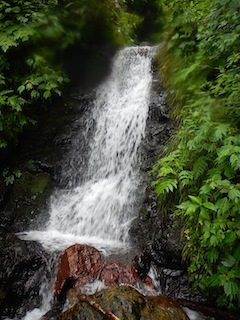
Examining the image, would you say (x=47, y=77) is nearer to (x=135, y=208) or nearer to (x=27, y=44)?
(x=27, y=44)

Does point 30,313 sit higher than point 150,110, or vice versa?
point 150,110

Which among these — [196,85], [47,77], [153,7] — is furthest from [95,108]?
[153,7]

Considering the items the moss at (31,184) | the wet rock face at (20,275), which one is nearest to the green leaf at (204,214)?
the wet rock face at (20,275)

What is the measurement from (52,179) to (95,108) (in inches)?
81.4

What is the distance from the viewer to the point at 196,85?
16.3 feet

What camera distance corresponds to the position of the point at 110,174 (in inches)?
241

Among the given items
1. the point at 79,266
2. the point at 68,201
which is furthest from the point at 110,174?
the point at 79,266

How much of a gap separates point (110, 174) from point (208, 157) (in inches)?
116

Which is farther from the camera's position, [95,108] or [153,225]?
[95,108]

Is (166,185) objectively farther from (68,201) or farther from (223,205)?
(68,201)

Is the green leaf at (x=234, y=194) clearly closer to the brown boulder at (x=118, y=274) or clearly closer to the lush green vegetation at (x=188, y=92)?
the lush green vegetation at (x=188, y=92)

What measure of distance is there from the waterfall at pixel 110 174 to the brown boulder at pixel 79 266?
19.3 inches

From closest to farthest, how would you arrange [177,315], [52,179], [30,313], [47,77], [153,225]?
[177,315], [30,313], [153,225], [47,77], [52,179]

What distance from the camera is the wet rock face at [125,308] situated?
3.00m
